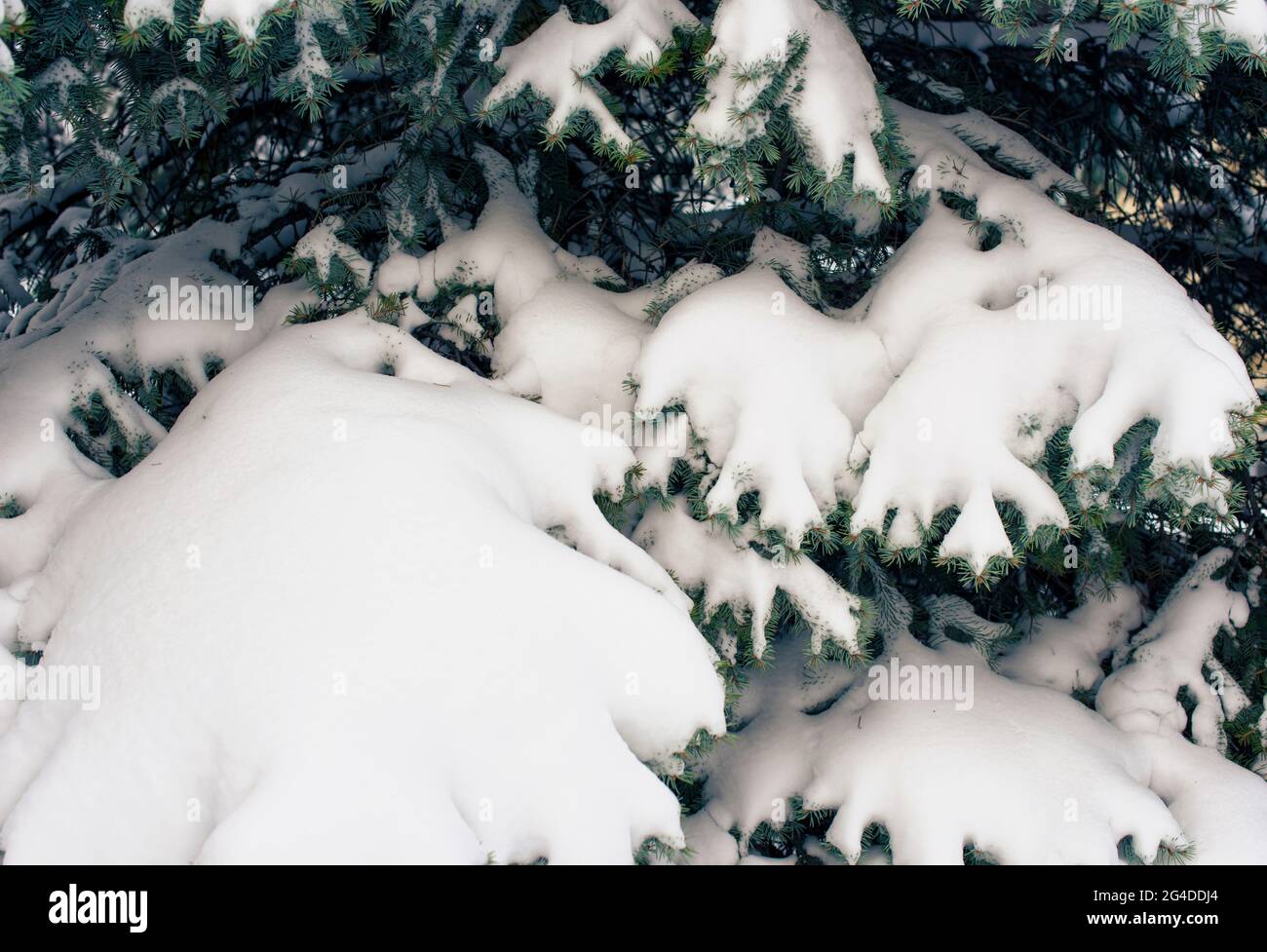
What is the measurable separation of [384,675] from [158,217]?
306 centimetres

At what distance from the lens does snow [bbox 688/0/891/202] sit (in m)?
2.63

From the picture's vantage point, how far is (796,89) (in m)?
2.69

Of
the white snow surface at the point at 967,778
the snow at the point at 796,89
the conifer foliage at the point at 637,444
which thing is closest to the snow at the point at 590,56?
Result: the conifer foliage at the point at 637,444

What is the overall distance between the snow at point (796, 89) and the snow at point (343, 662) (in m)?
1.11

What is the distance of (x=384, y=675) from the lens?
7.33ft

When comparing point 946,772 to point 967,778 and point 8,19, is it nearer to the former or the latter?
point 967,778

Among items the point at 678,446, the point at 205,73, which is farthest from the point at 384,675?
the point at 205,73

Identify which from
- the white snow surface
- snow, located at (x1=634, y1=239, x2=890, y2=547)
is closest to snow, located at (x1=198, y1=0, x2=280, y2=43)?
snow, located at (x1=634, y1=239, x2=890, y2=547)

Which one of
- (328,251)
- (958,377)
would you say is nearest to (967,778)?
(958,377)

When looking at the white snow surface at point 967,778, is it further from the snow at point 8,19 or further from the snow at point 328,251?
the snow at point 8,19

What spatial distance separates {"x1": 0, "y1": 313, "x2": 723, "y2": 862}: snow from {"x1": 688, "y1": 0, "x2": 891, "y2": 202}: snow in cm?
111

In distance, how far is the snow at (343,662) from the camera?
2133 millimetres

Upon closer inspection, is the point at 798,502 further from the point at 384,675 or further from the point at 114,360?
the point at 114,360

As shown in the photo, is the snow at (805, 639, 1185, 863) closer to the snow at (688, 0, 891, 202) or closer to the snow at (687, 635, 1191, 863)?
the snow at (687, 635, 1191, 863)
